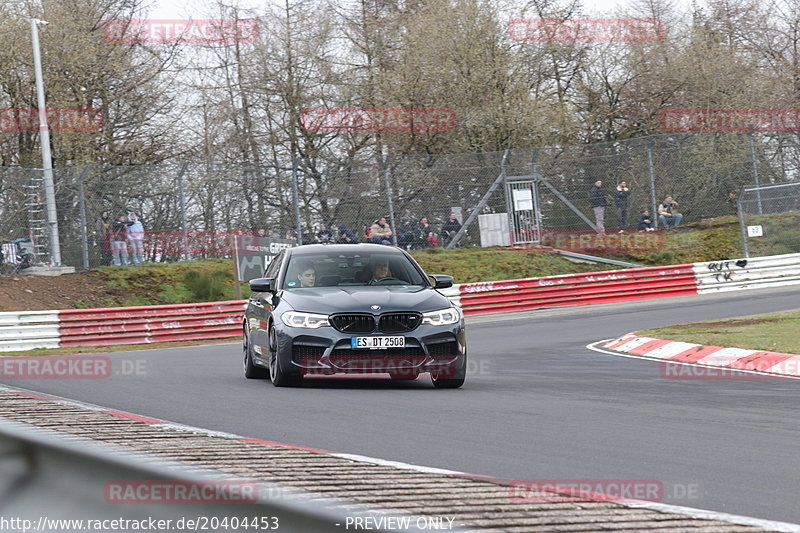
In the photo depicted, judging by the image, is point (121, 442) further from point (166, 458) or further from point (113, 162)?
point (113, 162)

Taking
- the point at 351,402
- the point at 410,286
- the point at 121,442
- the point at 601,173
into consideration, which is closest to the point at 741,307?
the point at 601,173

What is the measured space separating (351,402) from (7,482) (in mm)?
6562

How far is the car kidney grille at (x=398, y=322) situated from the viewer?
1082cm

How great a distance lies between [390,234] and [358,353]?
16.9 metres

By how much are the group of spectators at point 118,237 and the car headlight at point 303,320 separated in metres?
16.1

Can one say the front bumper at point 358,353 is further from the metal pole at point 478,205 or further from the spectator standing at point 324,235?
the metal pole at point 478,205

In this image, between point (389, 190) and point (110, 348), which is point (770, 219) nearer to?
point (389, 190)

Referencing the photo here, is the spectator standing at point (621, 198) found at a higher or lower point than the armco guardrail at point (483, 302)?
higher

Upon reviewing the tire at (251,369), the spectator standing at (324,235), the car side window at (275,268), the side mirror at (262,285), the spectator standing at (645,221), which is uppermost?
the spectator standing at (324,235)

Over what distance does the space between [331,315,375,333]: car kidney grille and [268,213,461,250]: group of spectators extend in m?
15.7

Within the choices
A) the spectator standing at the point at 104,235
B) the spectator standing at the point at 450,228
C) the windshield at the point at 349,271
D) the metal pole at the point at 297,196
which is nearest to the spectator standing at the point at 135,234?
the spectator standing at the point at 104,235

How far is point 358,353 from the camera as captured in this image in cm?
1077

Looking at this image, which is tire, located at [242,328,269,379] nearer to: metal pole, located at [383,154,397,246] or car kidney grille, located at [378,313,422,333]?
car kidney grille, located at [378,313,422,333]

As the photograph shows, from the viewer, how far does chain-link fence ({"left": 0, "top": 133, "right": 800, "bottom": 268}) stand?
85.4ft
